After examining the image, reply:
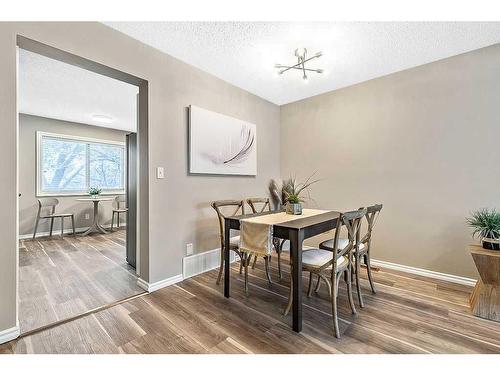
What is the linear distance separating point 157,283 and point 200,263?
531 mm

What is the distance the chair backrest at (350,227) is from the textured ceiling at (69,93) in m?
3.22

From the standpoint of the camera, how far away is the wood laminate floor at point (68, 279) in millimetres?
1863

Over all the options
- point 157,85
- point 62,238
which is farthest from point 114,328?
point 62,238

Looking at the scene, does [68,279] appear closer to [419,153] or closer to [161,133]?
[161,133]

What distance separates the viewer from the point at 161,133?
2.31 m

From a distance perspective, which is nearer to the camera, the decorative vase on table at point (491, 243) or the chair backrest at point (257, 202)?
the decorative vase on table at point (491, 243)

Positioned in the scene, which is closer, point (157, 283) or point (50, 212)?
point (157, 283)

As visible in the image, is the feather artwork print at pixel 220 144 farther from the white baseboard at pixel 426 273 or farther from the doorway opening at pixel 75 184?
the white baseboard at pixel 426 273

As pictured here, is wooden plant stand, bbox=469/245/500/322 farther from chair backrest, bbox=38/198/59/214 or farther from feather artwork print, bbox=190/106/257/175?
chair backrest, bbox=38/198/59/214

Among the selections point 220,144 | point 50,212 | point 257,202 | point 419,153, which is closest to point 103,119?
point 50,212

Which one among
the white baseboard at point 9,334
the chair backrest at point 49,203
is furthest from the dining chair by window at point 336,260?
the chair backrest at point 49,203

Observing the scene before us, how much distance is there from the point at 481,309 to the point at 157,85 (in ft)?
11.0

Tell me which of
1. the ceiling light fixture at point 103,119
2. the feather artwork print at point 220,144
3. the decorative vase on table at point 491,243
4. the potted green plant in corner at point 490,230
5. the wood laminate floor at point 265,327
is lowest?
the wood laminate floor at point 265,327
